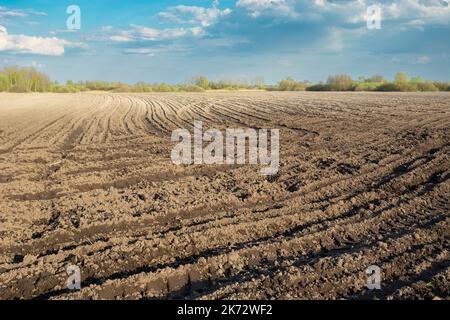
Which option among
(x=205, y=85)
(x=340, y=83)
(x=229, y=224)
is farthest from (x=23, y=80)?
(x=229, y=224)

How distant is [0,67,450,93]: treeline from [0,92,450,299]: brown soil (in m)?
45.4

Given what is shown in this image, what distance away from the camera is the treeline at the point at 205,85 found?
51875mm

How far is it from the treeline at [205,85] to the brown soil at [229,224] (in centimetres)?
4539

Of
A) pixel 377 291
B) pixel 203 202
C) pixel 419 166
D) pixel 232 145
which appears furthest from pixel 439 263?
pixel 232 145

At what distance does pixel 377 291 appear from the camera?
156 inches

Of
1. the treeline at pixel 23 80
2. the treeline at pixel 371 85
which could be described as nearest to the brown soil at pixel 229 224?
the treeline at pixel 371 85

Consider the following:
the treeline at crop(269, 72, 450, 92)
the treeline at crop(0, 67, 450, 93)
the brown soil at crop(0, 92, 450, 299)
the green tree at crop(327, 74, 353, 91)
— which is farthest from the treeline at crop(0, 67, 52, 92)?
the brown soil at crop(0, 92, 450, 299)

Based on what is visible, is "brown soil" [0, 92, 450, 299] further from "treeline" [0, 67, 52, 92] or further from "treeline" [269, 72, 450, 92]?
"treeline" [0, 67, 52, 92]

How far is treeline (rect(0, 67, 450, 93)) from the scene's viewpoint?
170 ft

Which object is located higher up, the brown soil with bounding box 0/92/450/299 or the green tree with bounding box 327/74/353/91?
the green tree with bounding box 327/74/353/91

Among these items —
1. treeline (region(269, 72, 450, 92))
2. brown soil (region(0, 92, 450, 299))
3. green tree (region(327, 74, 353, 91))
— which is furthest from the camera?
green tree (region(327, 74, 353, 91))
